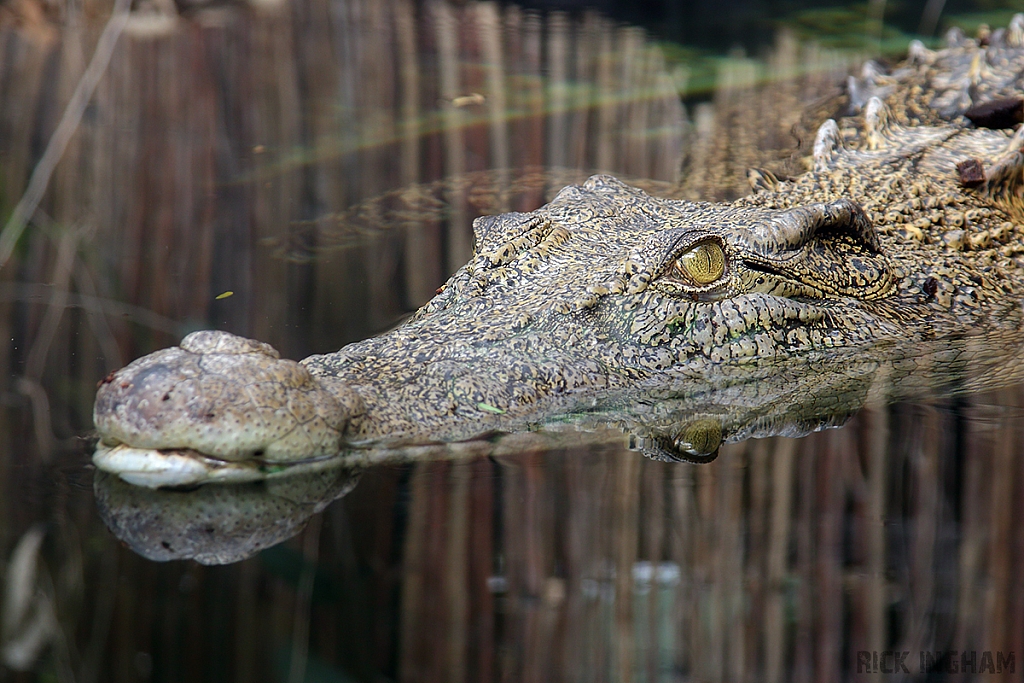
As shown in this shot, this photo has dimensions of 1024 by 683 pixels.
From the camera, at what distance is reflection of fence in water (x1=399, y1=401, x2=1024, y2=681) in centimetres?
216

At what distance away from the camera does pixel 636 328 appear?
3.41 m

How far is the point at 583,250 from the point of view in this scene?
3734 millimetres

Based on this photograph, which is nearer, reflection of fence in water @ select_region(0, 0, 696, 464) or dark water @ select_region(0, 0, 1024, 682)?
dark water @ select_region(0, 0, 1024, 682)

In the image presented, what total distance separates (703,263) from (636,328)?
0.33 m

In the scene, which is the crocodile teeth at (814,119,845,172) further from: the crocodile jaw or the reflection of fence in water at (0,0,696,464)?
the crocodile jaw

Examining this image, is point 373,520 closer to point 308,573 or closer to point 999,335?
point 308,573

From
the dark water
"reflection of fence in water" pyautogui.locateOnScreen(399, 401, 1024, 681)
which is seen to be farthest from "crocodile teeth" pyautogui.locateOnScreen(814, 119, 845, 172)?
"reflection of fence in water" pyautogui.locateOnScreen(399, 401, 1024, 681)

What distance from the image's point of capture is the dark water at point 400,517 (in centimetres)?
216

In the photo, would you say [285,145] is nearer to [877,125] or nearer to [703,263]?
[877,125]

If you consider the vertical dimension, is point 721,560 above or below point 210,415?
below

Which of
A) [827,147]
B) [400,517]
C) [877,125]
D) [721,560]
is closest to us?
[721,560]

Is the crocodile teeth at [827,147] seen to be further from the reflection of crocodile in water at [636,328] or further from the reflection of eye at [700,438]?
the reflection of eye at [700,438]

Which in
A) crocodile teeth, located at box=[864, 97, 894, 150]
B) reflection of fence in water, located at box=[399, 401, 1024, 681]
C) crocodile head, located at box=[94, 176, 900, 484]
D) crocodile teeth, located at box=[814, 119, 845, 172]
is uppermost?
crocodile teeth, located at box=[864, 97, 894, 150]

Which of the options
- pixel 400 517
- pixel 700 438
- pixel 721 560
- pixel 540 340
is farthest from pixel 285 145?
pixel 721 560
